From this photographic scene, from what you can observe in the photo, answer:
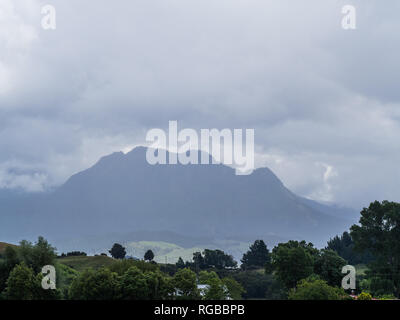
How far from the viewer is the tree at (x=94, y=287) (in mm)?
95188

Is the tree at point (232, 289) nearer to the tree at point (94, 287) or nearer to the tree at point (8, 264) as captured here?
the tree at point (94, 287)

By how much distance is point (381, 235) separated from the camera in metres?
142

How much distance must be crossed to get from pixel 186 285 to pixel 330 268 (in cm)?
4437

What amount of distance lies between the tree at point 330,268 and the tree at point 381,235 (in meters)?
16.0

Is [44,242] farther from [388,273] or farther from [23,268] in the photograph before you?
[388,273]

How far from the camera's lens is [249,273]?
645 feet

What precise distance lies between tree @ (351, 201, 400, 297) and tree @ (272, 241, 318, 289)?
25845 mm

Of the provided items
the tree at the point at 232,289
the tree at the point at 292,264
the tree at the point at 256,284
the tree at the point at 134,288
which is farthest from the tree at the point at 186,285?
the tree at the point at 256,284

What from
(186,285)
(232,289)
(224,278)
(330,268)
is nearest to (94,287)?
(186,285)

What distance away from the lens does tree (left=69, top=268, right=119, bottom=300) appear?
9519 cm

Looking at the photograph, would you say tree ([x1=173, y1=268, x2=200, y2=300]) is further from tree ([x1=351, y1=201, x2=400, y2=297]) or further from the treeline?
tree ([x1=351, y1=201, x2=400, y2=297])

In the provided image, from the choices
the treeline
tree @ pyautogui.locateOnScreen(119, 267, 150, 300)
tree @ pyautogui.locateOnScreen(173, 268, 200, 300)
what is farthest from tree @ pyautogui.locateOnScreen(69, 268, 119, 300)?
tree @ pyautogui.locateOnScreen(173, 268, 200, 300)

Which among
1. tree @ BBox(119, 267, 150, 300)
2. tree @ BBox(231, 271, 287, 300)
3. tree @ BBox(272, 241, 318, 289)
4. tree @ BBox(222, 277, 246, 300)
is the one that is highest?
tree @ BBox(272, 241, 318, 289)
